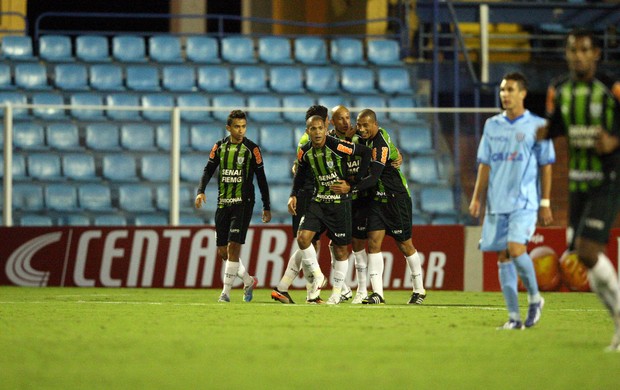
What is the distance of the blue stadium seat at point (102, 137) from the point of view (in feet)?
52.5

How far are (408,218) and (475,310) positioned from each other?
1534 mm

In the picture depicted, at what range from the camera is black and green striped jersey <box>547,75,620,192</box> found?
7.30 m

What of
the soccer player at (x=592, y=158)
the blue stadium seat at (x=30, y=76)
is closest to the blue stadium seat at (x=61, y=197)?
the blue stadium seat at (x=30, y=76)

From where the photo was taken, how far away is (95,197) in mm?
15766

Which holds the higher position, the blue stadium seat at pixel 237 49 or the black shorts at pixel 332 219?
the blue stadium seat at pixel 237 49

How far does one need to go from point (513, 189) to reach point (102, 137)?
879 centimetres

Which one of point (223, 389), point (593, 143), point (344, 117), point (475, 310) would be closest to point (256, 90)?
point (344, 117)

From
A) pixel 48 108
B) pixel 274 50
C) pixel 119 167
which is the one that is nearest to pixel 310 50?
pixel 274 50

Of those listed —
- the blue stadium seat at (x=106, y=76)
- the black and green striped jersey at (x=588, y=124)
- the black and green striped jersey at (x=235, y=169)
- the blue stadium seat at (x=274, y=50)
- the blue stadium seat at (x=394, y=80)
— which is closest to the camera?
the black and green striped jersey at (x=588, y=124)

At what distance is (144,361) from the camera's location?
645 centimetres

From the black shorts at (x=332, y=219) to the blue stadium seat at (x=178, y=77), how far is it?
25.4 feet

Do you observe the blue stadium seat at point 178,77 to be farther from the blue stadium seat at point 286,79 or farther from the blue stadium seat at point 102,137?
the blue stadium seat at point 102,137

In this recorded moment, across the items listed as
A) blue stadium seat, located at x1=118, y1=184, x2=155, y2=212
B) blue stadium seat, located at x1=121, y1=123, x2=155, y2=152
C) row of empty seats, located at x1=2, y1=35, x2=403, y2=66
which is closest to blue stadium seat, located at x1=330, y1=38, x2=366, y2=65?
row of empty seats, located at x1=2, y1=35, x2=403, y2=66

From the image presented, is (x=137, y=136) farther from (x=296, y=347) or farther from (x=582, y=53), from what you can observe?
(x=582, y=53)
